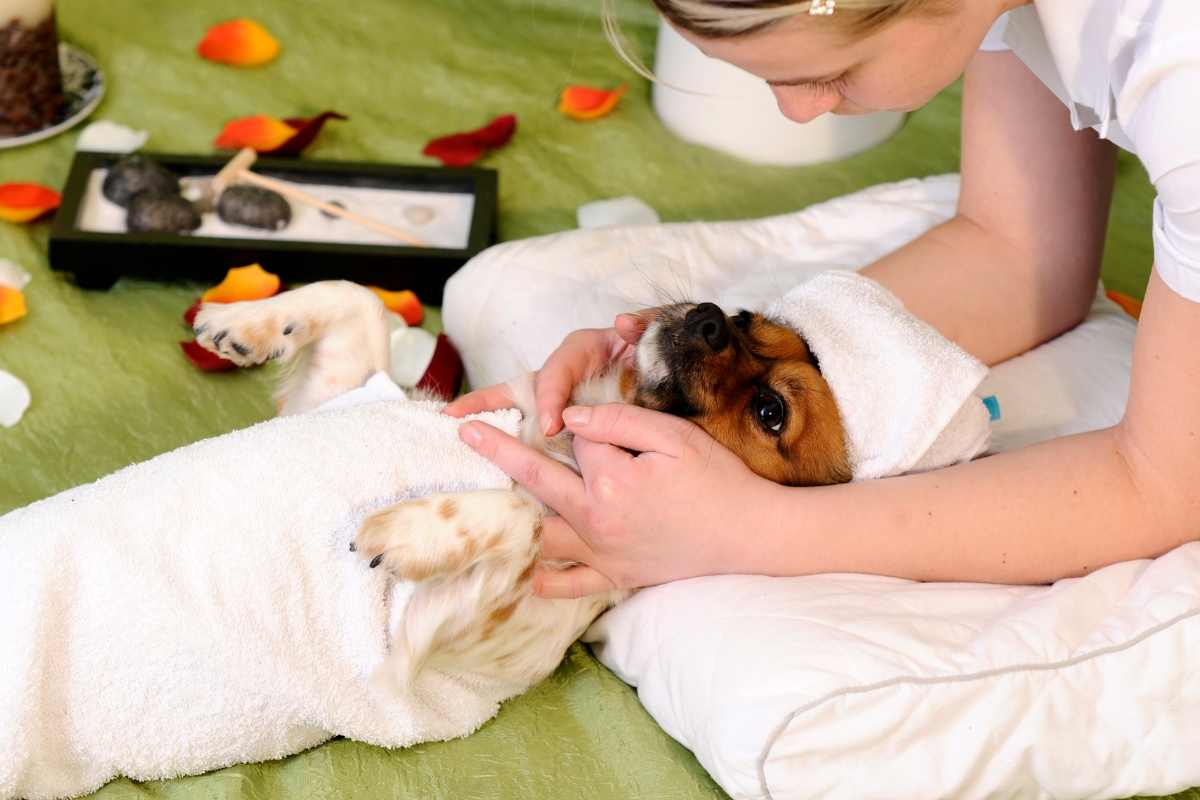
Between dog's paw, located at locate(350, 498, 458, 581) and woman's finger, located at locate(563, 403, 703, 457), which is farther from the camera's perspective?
woman's finger, located at locate(563, 403, 703, 457)

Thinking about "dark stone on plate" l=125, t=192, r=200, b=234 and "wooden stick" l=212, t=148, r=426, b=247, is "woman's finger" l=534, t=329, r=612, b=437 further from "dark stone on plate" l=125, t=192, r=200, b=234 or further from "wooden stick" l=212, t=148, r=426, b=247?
"dark stone on plate" l=125, t=192, r=200, b=234

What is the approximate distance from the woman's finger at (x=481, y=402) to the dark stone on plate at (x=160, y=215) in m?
0.98

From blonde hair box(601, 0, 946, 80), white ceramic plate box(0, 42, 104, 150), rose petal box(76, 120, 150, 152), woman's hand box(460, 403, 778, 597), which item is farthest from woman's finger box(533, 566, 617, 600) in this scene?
white ceramic plate box(0, 42, 104, 150)

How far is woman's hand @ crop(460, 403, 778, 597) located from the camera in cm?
165

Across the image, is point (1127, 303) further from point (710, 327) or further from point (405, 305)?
point (405, 305)

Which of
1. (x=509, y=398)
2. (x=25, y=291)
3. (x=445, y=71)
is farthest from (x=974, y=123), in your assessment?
(x=25, y=291)

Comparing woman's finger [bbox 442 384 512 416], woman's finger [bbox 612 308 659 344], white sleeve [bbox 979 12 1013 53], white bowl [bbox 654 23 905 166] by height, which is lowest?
white bowl [bbox 654 23 905 166]

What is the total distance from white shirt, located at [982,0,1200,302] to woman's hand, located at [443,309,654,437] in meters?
0.67

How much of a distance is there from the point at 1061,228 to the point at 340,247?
1308mm

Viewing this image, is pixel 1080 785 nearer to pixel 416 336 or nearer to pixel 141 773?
pixel 141 773

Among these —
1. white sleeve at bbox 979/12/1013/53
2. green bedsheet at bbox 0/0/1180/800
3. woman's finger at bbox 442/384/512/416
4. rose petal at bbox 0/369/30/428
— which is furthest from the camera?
rose petal at bbox 0/369/30/428

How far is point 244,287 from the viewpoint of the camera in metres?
2.50

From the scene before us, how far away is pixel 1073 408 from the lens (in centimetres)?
213

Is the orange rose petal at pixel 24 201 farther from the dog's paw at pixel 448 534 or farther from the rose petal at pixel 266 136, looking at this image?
the dog's paw at pixel 448 534
